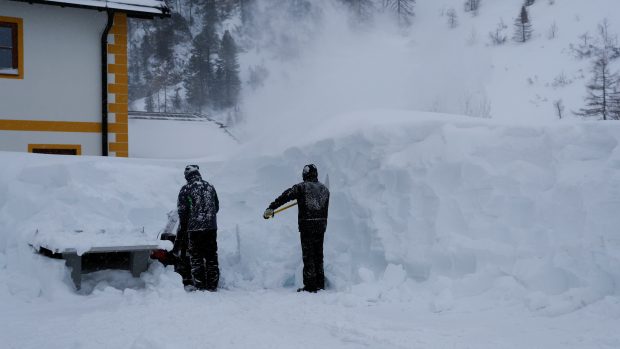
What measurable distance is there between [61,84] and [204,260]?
20.0ft

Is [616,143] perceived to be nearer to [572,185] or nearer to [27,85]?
[572,185]

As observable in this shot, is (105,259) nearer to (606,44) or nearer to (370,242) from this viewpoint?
(370,242)

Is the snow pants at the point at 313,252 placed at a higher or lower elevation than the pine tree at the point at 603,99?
lower

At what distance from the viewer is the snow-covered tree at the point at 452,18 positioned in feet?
181

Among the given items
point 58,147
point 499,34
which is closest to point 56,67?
point 58,147

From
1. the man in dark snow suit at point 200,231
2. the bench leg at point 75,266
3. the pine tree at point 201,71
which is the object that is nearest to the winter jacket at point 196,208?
the man in dark snow suit at point 200,231

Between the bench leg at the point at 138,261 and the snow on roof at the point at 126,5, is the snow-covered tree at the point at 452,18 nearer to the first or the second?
the snow on roof at the point at 126,5

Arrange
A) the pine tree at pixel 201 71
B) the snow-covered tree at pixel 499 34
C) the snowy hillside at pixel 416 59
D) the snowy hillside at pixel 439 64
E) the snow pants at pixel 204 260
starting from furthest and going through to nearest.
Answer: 1. the pine tree at pixel 201 71
2. the snow-covered tree at pixel 499 34
3. the snowy hillside at pixel 416 59
4. the snowy hillside at pixel 439 64
5. the snow pants at pixel 204 260

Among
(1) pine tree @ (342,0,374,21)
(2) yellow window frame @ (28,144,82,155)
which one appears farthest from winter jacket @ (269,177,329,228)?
(1) pine tree @ (342,0,374,21)

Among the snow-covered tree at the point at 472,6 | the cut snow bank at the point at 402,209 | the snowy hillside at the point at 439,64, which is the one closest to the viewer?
the cut snow bank at the point at 402,209

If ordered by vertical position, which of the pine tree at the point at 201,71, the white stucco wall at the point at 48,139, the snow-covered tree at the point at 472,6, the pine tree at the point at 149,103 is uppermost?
the snow-covered tree at the point at 472,6

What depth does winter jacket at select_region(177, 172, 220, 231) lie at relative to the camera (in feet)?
23.5

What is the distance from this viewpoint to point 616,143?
6477 mm

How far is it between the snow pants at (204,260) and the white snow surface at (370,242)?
323 millimetres
